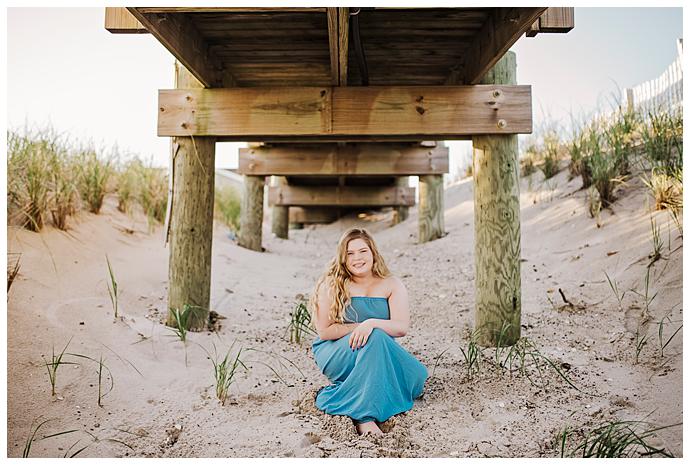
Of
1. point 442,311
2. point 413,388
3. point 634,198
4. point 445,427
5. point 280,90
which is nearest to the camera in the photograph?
point 445,427

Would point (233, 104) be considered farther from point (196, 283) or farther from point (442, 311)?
point (442, 311)

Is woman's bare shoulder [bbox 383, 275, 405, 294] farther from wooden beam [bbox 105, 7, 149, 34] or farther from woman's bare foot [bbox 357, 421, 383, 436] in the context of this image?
wooden beam [bbox 105, 7, 149, 34]

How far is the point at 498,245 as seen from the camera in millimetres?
4109

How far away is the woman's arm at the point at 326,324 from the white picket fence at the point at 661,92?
17.2 ft

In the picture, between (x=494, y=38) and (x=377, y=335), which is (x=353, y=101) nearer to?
(x=494, y=38)

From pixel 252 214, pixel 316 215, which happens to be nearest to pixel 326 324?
pixel 252 214

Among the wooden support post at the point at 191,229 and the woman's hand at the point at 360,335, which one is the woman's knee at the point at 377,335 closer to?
the woman's hand at the point at 360,335

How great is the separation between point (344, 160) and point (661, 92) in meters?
4.60

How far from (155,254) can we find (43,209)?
1.28m

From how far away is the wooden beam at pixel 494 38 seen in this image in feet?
10.5

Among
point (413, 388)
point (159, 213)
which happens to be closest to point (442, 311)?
point (413, 388)

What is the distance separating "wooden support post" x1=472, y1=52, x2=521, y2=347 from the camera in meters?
4.10

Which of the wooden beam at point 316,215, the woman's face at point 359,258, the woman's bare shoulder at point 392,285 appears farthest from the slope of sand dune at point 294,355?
the wooden beam at point 316,215

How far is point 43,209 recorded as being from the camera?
5.21 metres
